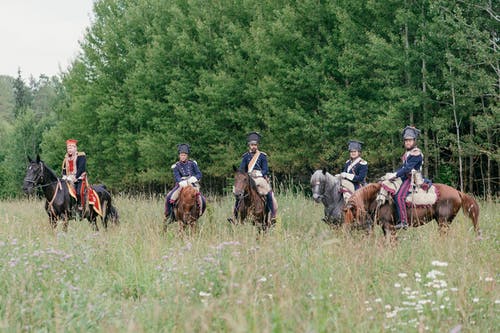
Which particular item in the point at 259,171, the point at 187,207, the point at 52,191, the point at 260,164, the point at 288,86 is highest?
the point at 288,86

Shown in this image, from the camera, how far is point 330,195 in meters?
10.7

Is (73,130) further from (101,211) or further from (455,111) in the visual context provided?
(455,111)

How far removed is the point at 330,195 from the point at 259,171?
1.55 metres

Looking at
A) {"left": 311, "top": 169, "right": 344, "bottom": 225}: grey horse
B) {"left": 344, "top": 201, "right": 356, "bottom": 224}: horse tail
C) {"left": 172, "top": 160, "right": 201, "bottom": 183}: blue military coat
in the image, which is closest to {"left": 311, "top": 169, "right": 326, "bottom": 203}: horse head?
{"left": 311, "top": 169, "right": 344, "bottom": 225}: grey horse

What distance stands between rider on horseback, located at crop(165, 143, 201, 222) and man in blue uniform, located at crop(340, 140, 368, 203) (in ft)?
10.6

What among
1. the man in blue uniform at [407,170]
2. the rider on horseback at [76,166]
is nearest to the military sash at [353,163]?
the man in blue uniform at [407,170]

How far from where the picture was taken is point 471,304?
16.8 ft

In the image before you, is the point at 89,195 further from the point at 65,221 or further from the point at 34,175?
the point at 65,221

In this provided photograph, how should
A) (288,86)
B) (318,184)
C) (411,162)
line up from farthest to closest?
(288,86)
(318,184)
(411,162)

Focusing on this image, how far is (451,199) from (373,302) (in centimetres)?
518

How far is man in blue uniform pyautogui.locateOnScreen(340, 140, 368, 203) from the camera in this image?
35.3ft

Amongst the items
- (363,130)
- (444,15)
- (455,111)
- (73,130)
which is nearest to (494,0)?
(444,15)

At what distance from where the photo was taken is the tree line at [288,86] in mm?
16422

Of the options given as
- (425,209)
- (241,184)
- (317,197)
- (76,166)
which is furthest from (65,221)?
(425,209)
